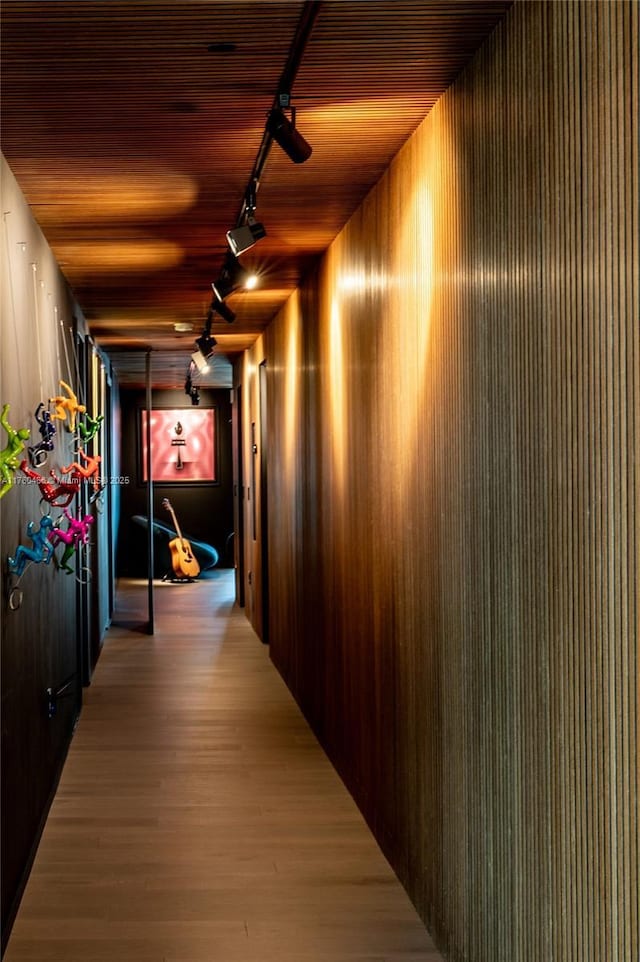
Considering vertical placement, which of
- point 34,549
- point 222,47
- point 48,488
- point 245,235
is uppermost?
point 222,47

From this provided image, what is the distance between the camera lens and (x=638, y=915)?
6.09 feet

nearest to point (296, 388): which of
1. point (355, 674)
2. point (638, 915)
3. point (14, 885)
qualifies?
point (355, 674)

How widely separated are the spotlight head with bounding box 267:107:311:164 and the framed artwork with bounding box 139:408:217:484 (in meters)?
13.7

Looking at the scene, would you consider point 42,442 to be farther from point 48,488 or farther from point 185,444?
point 185,444

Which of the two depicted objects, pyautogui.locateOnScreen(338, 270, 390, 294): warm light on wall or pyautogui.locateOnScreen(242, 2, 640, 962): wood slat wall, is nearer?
pyautogui.locateOnScreen(242, 2, 640, 962): wood slat wall

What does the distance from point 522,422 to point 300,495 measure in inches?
172

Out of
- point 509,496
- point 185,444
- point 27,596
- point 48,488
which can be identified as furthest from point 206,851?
point 185,444

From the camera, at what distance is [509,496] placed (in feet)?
8.52

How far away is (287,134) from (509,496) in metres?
1.29

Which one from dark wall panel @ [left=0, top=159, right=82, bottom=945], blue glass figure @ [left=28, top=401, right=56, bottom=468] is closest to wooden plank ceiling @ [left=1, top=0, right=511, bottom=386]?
dark wall panel @ [left=0, top=159, right=82, bottom=945]

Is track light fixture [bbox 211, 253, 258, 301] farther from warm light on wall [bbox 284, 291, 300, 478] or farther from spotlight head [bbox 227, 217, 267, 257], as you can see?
warm light on wall [bbox 284, 291, 300, 478]

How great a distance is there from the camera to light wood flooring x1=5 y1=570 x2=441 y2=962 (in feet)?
11.2

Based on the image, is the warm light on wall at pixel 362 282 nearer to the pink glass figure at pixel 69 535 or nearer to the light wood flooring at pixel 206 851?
the pink glass figure at pixel 69 535

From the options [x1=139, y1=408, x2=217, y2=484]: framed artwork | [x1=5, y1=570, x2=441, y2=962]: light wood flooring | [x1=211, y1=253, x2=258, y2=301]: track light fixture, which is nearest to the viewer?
[x1=5, y1=570, x2=441, y2=962]: light wood flooring
